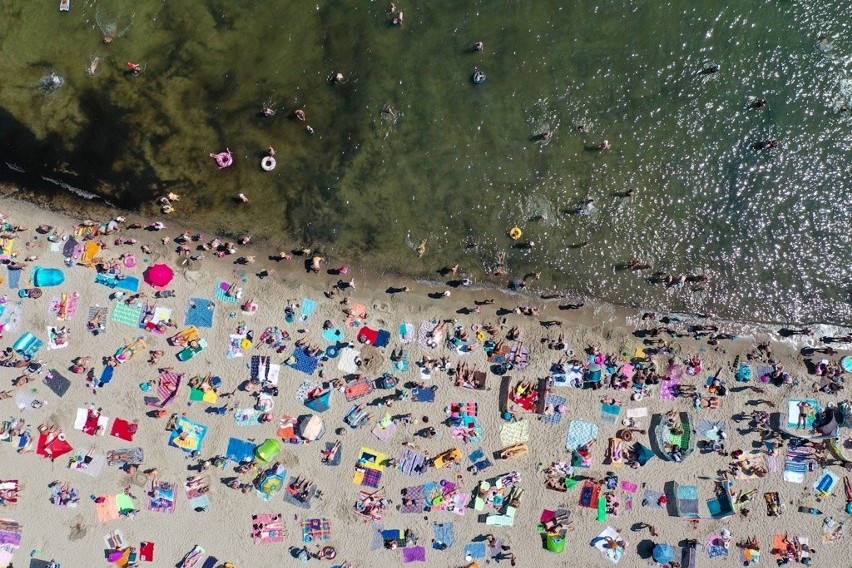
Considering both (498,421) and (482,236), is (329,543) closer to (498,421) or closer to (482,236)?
(498,421)

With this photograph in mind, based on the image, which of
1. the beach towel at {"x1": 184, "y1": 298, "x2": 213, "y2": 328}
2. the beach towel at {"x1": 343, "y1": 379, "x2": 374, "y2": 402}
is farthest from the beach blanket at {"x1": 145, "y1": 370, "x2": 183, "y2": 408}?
the beach towel at {"x1": 343, "y1": 379, "x2": 374, "y2": 402}

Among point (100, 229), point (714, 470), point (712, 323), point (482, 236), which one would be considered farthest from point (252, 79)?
point (714, 470)

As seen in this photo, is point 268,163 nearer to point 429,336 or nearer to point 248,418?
point 429,336

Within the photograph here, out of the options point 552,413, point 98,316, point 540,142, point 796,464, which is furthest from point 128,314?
point 796,464

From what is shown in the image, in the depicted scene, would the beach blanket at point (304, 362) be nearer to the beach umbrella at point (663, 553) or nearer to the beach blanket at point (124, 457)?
the beach blanket at point (124, 457)

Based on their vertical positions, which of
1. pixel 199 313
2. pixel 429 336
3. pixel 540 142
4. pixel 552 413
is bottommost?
pixel 552 413

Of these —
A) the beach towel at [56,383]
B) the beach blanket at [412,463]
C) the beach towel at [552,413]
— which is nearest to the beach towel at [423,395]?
the beach blanket at [412,463]
